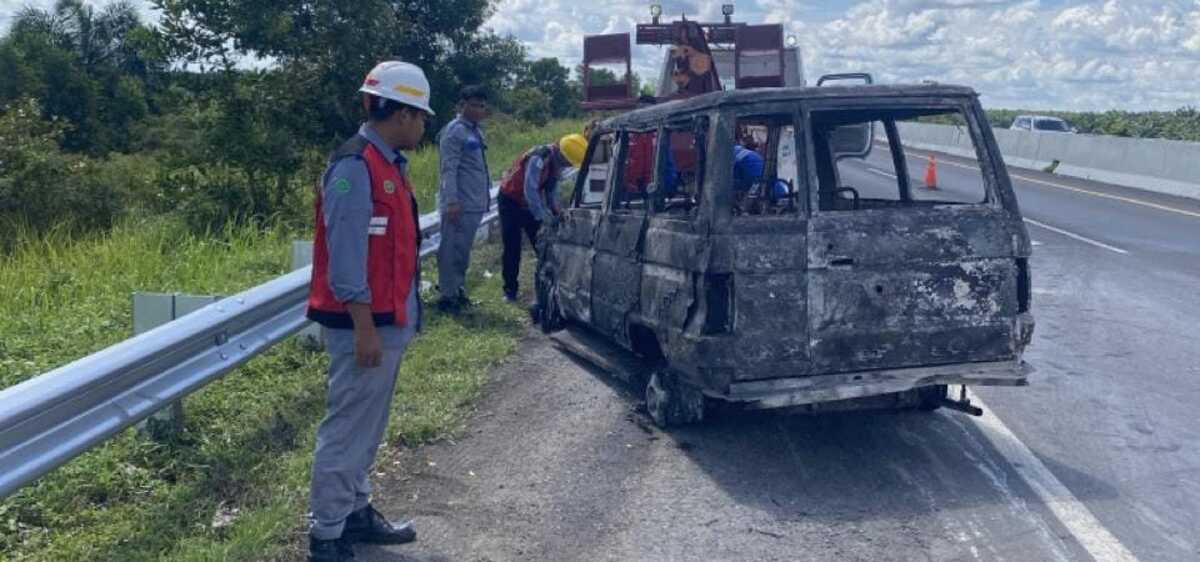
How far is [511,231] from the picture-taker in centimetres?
1112

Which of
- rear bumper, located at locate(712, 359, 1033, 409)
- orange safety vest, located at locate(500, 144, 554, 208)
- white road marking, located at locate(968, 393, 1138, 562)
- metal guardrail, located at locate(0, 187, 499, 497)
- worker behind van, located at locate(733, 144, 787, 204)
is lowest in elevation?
white road marking, located at locate(968, 393, 1138, 562)

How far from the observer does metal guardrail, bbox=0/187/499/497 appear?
431 centimetres

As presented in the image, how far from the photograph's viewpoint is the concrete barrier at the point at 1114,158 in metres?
24.4

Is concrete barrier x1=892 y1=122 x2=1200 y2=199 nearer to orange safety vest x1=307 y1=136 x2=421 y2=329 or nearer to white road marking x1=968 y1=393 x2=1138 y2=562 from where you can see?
white road marking x1=968 y1=393 x2=1138 y2=562

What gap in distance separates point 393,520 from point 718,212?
6.90 feet

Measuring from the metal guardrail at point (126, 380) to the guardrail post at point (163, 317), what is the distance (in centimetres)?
16

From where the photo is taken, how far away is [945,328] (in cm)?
622

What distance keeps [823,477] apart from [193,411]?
3.20 m

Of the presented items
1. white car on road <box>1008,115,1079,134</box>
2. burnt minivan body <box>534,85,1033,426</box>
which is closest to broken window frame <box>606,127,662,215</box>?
burnt minivan body <box>534,85,1033,426</box>

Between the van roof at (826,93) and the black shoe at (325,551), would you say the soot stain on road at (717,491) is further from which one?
the van roof at (826,93)

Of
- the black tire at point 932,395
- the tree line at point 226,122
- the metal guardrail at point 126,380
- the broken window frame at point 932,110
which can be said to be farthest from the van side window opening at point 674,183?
the tree line at point 226,122

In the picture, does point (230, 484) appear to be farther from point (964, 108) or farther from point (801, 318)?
point (964, 108)

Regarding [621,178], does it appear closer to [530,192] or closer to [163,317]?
[530,192]

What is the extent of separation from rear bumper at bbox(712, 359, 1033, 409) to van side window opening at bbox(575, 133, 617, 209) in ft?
7.80
